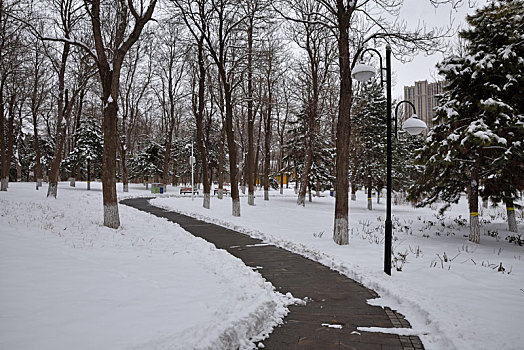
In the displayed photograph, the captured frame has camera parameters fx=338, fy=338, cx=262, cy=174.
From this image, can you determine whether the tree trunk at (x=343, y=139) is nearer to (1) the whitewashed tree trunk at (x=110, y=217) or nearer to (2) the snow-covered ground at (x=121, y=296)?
(2) the snow-covered ground at (x=121, y=296)

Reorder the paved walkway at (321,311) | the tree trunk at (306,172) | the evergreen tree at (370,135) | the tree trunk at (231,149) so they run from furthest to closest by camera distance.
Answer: the evergreen tree at (370,135) → the tree trunk at (306,172) → the tree trunk at (231,149) → the paved walkway at (321,311)

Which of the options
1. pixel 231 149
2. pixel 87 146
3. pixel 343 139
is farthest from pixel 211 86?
pixel 87 146

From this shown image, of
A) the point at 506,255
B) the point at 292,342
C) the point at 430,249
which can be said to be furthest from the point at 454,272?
the point at 292,342

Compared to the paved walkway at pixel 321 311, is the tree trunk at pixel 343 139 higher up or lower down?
higher up

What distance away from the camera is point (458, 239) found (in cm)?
1315

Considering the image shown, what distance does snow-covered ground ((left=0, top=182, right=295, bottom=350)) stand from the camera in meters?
3.52

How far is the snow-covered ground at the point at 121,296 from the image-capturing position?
352cm

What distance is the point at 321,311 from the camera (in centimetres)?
509

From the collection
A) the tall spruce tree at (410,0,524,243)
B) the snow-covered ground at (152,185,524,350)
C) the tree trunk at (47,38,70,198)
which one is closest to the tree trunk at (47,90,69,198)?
the tree trunk at (47,38,70,198)

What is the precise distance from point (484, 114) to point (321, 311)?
992cm

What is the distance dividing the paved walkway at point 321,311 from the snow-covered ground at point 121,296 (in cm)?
34

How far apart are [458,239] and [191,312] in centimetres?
1226

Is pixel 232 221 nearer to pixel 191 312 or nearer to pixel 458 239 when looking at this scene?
pixel 458 239

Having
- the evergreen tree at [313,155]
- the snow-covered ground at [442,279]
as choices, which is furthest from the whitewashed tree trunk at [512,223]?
the evergreen tree at [313,155]
